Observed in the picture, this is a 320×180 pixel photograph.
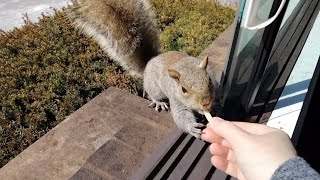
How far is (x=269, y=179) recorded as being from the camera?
2.77 ft

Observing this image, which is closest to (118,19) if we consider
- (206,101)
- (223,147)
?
(206,101)

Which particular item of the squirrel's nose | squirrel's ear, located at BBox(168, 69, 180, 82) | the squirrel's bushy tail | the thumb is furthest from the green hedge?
the thumb

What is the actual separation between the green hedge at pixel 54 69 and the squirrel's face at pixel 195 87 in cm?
120

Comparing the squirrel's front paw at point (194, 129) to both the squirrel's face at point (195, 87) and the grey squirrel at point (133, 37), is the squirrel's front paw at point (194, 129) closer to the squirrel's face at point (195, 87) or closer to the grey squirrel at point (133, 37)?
the squirrel's face at point (195, 87)

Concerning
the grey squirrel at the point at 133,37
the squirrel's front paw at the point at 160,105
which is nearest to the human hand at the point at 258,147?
the grey squirrel at the point at 133,37

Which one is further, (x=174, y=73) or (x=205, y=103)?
(x=174, y=73)

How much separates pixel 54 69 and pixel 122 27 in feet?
3.10

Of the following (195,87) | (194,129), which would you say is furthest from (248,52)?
(194,129)

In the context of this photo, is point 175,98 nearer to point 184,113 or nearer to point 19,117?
point 184,113

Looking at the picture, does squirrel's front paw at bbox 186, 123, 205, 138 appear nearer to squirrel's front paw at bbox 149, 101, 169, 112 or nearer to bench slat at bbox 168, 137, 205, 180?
bench slat at bbox 168, 137, 205, 180

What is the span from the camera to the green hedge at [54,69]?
2.63 metres

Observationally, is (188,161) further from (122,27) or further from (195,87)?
(122,27)

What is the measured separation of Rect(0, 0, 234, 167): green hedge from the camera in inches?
104

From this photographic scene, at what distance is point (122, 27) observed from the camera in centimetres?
238
